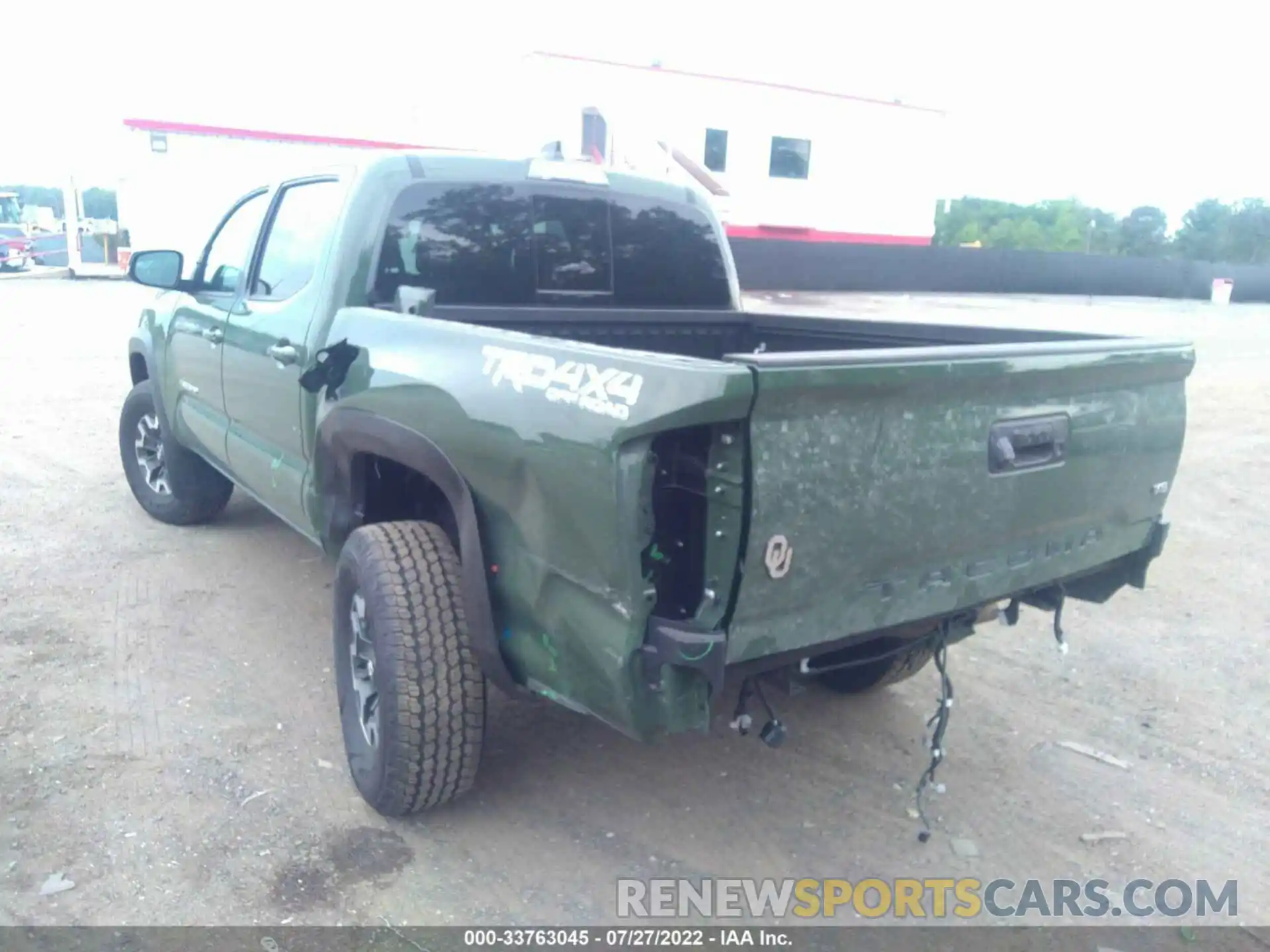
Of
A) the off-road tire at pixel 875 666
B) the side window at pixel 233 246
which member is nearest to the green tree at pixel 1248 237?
the off-road tire at pixel 875 666

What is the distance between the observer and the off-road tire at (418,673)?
10.2ft

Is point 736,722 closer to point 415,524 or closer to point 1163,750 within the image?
point 415,524

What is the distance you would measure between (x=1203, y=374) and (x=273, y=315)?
13.2m

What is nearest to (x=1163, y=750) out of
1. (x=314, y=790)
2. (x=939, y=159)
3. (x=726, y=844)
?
(x=726, y=844)

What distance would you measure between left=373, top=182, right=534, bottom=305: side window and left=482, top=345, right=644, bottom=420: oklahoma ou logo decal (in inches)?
44.1

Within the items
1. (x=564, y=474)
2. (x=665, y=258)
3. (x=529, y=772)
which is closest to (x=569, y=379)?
(x=564, y=474)

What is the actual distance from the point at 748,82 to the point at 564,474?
30133 millimetres

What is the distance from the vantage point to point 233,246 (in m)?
5.12

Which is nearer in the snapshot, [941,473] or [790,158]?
[941,473]

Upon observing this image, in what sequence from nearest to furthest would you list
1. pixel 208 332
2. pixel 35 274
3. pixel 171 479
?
1. pixel 208 332
2. pixel 171 479
3. pixel 35 274

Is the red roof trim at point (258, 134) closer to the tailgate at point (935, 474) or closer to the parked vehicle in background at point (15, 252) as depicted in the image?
the parked vehicle in background at point (15, 252)

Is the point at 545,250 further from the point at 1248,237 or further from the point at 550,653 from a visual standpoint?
the point at 1248,237

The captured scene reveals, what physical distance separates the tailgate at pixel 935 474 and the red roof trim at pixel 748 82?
26.1m

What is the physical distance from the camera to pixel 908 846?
3328 millimetres
